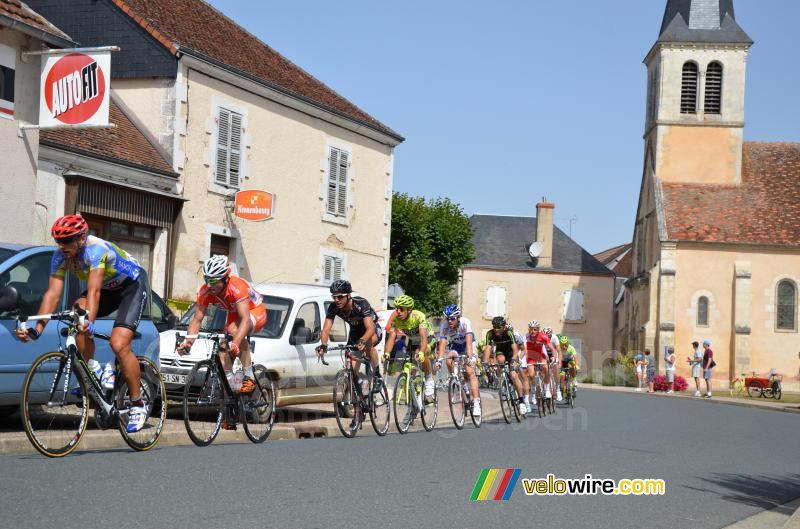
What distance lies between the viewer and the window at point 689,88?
178ft

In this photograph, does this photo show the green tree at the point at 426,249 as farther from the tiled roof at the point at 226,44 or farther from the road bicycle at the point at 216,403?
the road bicycle at the point at 216,403

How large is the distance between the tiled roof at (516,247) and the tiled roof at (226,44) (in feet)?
118

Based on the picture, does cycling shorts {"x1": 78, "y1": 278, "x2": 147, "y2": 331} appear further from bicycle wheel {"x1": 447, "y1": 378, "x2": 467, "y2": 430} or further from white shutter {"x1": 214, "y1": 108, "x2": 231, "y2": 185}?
white shutter {"x1": 214, "y1": 108, "x2": 231, "y2": 185}

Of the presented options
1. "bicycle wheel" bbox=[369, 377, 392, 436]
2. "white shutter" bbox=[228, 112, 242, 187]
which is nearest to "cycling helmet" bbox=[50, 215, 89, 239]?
"bicycle wheel" bbox=[369, 377, 392, 436]

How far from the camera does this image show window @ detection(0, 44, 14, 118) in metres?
15.7

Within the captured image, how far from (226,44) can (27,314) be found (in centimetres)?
1688

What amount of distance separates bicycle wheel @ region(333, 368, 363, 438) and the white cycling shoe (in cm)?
336

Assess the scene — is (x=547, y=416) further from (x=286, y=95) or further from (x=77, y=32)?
(x=77, y=32)

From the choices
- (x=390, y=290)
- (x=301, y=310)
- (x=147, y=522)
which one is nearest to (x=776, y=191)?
(x=390, y=290)

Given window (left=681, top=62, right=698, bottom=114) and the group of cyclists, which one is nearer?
the group of cyclists

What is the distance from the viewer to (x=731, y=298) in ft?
164

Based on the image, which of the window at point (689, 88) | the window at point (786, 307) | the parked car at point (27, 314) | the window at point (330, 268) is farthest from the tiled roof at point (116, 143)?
the window at point (689, 88)

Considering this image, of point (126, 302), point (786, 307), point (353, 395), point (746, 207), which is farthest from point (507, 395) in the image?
point (746, 207)

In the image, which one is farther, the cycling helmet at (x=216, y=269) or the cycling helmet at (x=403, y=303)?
the cycling helmet at (x=403, y=303)
